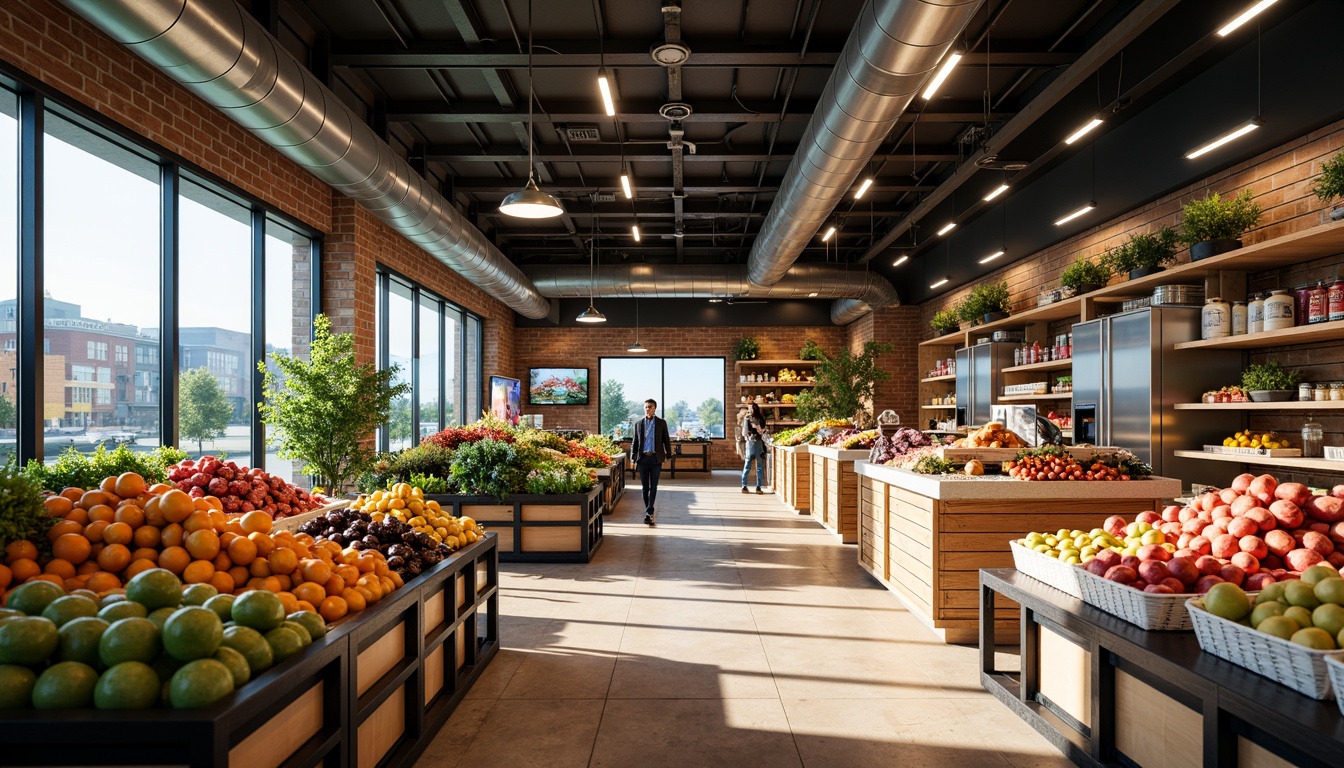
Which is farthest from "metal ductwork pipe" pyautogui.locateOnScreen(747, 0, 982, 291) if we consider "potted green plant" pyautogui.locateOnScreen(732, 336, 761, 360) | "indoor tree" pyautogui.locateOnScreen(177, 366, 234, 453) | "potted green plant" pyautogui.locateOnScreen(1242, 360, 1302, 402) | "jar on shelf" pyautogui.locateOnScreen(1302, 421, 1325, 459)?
"potted green plant" pyautogui.locateOnScreen(732, 336, 761, 360)

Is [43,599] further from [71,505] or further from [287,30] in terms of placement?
[287,30]

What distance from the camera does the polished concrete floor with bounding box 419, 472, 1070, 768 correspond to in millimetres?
2996

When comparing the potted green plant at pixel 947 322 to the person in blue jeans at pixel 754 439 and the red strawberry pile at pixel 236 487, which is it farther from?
the red strawberry pile at pixel 236 487

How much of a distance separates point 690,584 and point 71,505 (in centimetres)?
402

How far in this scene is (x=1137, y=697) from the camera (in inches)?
103

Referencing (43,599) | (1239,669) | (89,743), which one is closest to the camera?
(89,743)

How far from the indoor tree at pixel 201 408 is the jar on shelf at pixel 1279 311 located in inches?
296

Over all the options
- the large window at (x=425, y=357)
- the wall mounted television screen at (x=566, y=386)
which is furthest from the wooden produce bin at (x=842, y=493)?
the wall mounted television screen at (x=566, y=386)

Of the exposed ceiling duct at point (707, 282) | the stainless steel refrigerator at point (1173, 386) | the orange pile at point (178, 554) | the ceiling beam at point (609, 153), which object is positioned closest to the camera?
the orange pile at point (178, 554)

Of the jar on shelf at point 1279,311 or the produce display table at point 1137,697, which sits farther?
the jar on shelf at point 1279,311

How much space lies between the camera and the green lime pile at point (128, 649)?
1.71 metres

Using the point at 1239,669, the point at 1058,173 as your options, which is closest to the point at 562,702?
the point at 1239,669

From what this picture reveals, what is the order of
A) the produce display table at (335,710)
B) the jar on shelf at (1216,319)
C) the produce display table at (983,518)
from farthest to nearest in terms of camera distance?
the jar on shelf at (1216,319)
the produce display table at (983,518)
the produce display table at (335,710)

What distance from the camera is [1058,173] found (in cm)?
812
